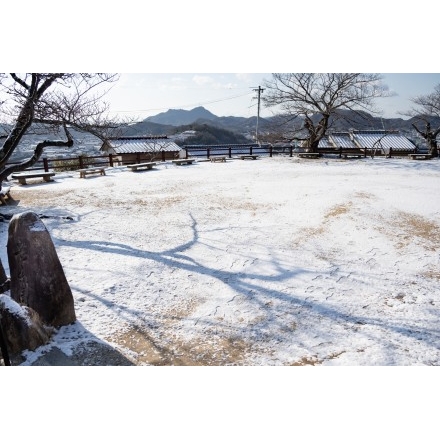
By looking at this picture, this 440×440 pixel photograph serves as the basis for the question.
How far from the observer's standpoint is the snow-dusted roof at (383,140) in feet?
90.4

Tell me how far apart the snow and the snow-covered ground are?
2 centimetres

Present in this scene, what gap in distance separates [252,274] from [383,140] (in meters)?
29.6

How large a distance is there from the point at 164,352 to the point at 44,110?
15.8 feet

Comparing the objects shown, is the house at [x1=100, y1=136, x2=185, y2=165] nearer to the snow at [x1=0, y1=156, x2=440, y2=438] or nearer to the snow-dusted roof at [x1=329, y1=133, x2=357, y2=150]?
the snow at [x1=0, y1=156, x2=440, y2=438]

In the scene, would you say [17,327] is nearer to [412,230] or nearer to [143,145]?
[412,230]

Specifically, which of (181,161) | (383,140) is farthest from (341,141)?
(181,161)

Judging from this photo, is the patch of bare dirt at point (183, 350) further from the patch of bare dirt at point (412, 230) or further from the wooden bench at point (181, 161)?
the wooden bench at point (181, 161)

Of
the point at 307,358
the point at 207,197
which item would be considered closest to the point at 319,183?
the point at 207,197

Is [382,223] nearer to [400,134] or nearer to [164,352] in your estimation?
[164,352]

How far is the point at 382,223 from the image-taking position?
281 inches

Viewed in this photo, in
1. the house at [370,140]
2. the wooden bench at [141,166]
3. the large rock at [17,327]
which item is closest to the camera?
the large rock at [17,327]

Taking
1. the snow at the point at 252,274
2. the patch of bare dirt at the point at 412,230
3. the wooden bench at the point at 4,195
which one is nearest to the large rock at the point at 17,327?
the snow at the point at 252,274

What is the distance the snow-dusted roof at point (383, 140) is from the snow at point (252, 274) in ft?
66.0

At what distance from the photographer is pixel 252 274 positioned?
16.0ft
